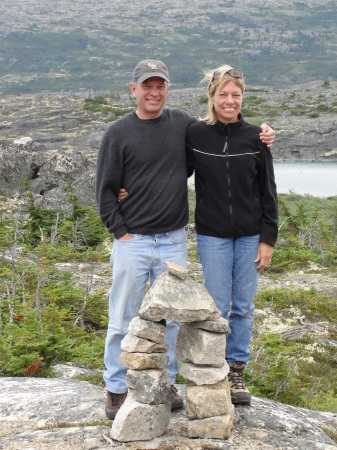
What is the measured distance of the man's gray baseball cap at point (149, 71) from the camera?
5.75 m

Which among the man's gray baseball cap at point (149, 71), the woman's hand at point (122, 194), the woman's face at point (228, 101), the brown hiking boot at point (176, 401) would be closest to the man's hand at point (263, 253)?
the woman's face at point (228, 101)

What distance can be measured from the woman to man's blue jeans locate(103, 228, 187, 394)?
0.38m

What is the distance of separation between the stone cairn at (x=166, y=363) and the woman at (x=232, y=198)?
51 centimetres

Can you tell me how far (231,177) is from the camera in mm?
5969

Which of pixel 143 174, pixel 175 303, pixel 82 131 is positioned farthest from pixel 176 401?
pixel 82 131

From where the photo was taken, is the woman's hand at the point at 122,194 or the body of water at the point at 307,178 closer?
the woman's hand at the point at 122,194

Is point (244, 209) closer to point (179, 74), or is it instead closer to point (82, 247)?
point (82, 247)

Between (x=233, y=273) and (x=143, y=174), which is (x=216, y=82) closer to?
(x=143, y=174)

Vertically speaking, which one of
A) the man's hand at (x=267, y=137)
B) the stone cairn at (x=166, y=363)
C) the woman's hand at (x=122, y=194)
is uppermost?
the man's hand at (x=267, y=137)

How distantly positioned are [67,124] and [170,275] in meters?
61.4

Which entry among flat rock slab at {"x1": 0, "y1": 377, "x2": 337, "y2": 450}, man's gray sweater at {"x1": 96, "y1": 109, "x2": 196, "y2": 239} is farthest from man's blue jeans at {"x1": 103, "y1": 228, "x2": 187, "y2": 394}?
flat rock slab at {"x1": 0, "y1": 377, "x2": 337, "y2": 450}

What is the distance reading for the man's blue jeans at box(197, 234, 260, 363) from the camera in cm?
618

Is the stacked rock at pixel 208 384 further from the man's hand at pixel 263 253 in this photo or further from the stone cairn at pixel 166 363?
the man's hand at pixel 263 253

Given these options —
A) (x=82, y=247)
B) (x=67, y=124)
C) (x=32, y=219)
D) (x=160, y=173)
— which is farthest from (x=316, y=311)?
(x=67, y=124)
